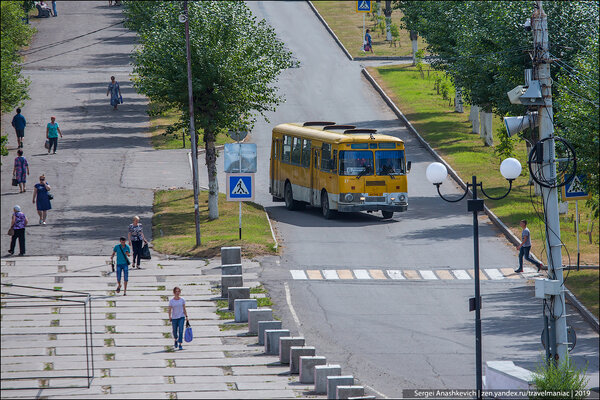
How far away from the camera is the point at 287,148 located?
135 feet

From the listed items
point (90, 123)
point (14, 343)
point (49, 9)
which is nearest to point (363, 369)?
point (14, 343)

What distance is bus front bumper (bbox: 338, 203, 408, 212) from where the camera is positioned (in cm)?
3678

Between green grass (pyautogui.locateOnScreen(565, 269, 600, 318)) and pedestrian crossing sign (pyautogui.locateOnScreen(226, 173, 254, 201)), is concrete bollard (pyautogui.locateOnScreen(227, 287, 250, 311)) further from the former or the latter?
green grass (pyautogui.locateOnScreen(565, 269, 600, 318))

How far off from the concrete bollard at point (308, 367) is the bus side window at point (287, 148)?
69.2 feet

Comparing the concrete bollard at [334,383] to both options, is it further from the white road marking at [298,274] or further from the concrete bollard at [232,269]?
the white road marking at [298,274]

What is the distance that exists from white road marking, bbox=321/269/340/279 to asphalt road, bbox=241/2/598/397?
0.53 meters

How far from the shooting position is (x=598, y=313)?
26.5m

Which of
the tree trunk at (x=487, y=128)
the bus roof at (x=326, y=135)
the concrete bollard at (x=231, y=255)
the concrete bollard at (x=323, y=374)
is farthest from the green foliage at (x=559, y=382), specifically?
the tree trunk at (x=487, y=128)

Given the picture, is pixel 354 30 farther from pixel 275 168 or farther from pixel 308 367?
pixel 308 367

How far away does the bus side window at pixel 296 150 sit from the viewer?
40.1 meters

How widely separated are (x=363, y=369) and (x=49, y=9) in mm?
71011

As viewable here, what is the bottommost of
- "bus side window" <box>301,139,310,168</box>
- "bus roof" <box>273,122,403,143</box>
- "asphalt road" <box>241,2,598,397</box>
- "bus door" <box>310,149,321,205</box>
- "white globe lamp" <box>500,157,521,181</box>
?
"asphalt road" <box>241,2,598,397</box>

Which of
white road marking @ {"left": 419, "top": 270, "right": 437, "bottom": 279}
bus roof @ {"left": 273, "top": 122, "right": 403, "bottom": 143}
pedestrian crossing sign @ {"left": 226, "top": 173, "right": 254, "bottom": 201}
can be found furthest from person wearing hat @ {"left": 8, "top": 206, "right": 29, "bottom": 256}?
white road marking @ {"left": 419, "top": 270, "right": 437, "bottom": 279}

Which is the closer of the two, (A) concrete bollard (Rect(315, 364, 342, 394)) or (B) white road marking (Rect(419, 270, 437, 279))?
(A) concrete bollard (Rect(315, 364, 342, 394))
